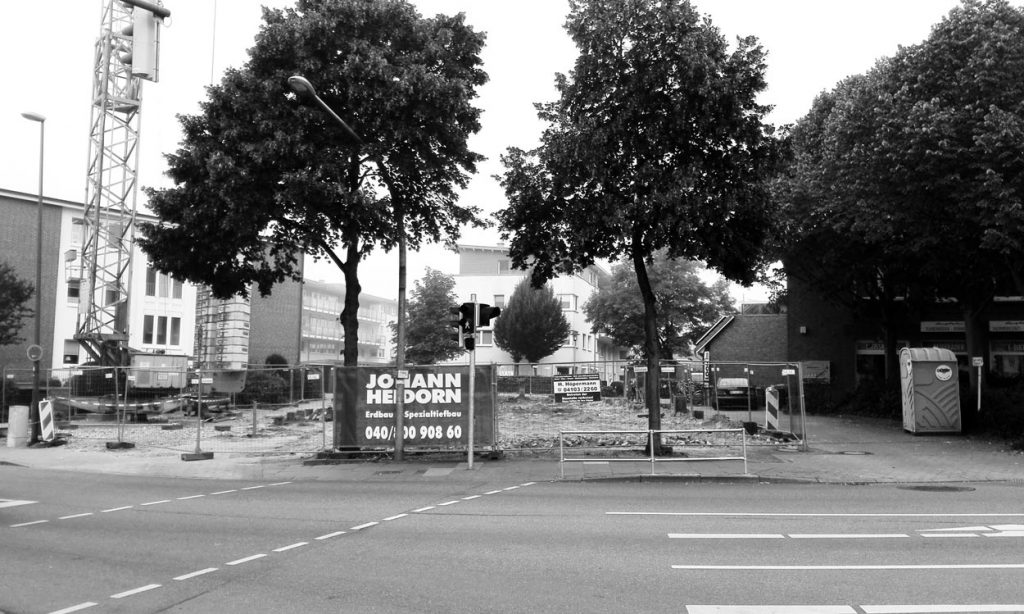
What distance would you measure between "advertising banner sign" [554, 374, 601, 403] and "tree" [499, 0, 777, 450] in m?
1.76

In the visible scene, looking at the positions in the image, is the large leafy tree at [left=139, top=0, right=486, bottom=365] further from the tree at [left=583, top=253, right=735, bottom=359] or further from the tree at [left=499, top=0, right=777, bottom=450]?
the tree at [left=583, top=253, right=735, bottom=359]

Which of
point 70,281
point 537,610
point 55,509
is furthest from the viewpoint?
point 70,281

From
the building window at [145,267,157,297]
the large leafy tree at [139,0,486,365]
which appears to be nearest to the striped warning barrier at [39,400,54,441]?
the large leafy tree at [139,0,486,365]

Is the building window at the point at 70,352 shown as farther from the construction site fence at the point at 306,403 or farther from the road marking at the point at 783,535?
the road marking at the point at 783,535

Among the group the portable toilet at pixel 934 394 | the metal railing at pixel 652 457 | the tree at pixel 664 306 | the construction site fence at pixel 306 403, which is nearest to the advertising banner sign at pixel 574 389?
the construction site fence at pixel 306 403

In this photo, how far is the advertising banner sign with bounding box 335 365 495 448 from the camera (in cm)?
1733

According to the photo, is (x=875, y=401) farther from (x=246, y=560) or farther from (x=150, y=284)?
(x=150, y=284)

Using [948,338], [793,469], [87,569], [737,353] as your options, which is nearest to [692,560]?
[87,569]

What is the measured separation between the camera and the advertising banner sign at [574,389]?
1784 centimetres

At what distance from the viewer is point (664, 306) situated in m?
54.5

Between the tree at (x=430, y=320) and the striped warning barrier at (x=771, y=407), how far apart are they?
113 ft

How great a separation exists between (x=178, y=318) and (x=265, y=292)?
3502cm

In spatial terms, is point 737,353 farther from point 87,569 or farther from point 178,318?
point 87,569

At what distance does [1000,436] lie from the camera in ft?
67.5
